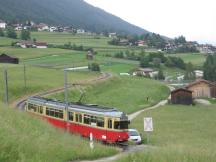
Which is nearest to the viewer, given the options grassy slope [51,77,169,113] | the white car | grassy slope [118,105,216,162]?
grassy slope [118,105,216,162]

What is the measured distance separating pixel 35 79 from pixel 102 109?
51.6 metres

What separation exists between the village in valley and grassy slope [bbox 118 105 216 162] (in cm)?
3

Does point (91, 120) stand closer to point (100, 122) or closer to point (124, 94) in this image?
point (100, 122)

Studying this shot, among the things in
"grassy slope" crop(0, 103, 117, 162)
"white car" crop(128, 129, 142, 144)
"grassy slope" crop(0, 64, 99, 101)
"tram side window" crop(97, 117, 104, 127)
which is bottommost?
"grassy slope" crop(0, 64, 99, 101)

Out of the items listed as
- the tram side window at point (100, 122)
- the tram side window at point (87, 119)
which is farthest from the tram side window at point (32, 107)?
the tram side window at point (100, 122)

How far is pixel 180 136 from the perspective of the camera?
139ft

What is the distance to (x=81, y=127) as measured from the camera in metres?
35.4

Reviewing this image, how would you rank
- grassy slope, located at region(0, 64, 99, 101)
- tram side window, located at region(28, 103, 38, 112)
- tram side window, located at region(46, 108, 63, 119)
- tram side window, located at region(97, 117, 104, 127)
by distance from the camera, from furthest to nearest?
grassy slope, located at region(0, 64, 99, 101), tram side window, located at region(28, 103, 38, 112), tram side window, located at region(46, 108, 63, 119), tram side window, located at region(97, 117, 104, 127)

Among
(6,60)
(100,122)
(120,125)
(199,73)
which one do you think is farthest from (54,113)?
(199,73)

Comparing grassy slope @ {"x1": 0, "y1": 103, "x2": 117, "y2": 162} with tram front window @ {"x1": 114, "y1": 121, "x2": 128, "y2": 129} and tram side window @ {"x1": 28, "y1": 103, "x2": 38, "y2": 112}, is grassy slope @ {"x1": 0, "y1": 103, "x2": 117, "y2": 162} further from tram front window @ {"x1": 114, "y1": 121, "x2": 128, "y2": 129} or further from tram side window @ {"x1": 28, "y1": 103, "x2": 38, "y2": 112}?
tram side window @ {"x1": 28, "y1": 103, "x2": 38, "y2": 112}

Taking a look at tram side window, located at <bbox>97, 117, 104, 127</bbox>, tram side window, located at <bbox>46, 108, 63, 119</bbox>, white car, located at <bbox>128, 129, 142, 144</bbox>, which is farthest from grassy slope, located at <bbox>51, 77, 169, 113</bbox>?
→ tram side window, located at <bbox>97, 117, 104, 127</bbox>

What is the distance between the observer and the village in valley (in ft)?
49.5

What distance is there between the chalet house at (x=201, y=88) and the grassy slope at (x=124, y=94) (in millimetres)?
5745

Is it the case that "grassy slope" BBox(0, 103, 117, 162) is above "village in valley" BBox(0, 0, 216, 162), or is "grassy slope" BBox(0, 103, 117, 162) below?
above
